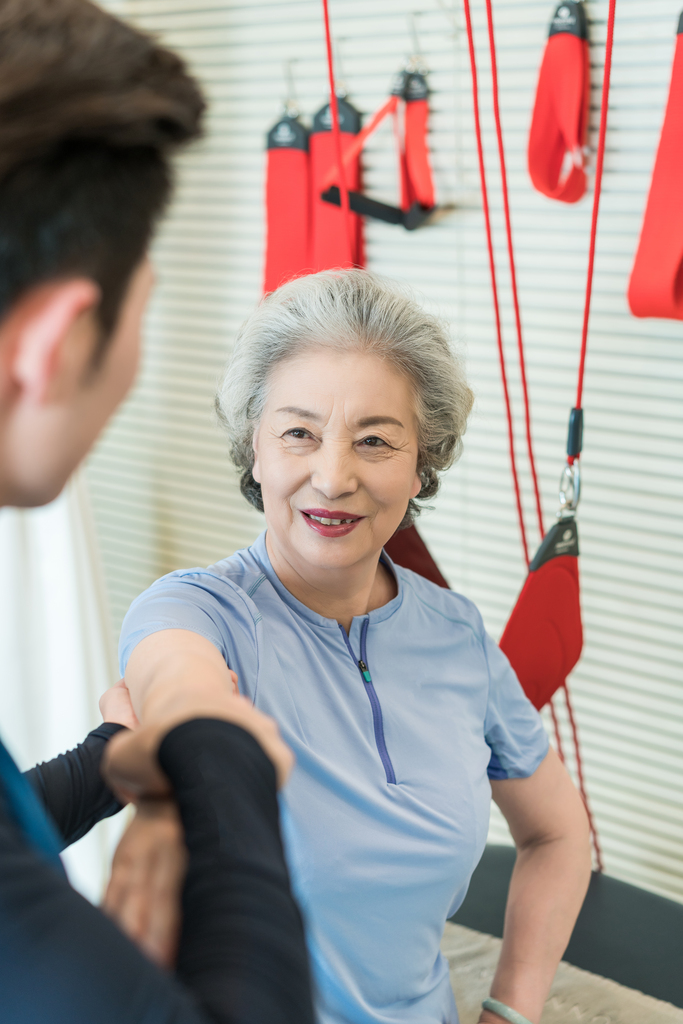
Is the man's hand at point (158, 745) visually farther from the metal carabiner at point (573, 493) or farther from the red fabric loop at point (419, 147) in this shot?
the red fabric loop at point (419, 147)

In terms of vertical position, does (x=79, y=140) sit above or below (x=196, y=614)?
above

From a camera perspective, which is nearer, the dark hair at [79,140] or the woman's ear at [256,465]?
the dark hair at [79,140]

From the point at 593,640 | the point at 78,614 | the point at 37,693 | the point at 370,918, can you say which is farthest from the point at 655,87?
the point at 37,693

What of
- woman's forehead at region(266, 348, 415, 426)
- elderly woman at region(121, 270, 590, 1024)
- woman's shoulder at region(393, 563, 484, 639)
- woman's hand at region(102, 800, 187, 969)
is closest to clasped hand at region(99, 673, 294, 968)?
woman's hand at region(102, 800, 187, 969)

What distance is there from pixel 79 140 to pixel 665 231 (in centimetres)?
162

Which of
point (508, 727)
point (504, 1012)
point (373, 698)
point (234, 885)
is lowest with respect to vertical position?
point (504, 1012)

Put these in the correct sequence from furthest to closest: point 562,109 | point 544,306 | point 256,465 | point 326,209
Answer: point 326,209 → point 544,306 → point 562,109 → point 256,465

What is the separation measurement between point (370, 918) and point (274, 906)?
730mm

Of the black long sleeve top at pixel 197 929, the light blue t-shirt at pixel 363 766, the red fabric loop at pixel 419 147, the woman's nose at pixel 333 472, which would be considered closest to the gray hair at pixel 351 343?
the woman's nose at pixel 333 472

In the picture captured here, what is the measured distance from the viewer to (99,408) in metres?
0.58

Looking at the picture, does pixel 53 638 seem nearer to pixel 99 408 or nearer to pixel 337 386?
pixel 337 386

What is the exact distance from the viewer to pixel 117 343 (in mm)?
578

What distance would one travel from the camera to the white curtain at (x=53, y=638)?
2543mm

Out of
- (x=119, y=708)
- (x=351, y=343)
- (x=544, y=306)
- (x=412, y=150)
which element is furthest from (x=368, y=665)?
(x=412, y=150)
